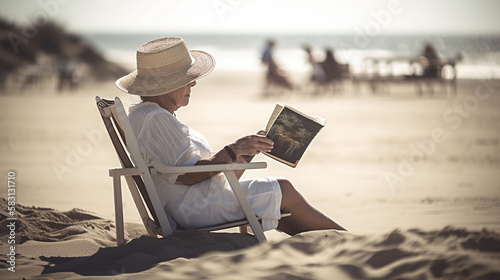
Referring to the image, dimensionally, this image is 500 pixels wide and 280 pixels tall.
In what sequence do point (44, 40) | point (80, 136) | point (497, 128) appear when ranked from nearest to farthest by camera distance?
point (80, 136), point (497, 128), point (44, 40)

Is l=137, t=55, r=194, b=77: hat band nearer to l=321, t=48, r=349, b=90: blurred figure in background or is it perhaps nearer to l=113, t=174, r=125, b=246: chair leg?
l=113, t=174, r=125, b=246: chair leg

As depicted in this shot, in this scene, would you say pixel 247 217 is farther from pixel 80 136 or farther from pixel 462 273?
pixel 80 136

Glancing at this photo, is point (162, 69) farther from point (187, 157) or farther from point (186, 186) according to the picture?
point (186, 186)

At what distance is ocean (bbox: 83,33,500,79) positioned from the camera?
29297mm

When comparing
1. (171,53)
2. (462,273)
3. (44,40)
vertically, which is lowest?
(462,273)

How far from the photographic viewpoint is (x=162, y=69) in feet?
12.9

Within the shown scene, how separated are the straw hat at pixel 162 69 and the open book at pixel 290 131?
550 mm

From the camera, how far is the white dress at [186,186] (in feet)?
12.2

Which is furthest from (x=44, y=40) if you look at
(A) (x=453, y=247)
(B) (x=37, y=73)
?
(A) (x=453, y=247)

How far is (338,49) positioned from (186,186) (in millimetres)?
49344

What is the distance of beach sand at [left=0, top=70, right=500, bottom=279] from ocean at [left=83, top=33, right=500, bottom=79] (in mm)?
11735

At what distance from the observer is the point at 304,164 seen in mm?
8203

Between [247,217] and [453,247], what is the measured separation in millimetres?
1144

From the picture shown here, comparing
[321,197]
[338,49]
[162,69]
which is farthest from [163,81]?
[338,49]
